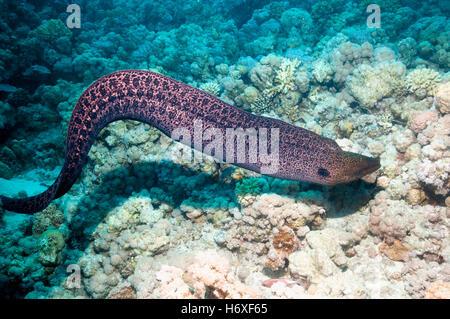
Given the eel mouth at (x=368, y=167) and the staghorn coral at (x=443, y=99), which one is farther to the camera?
the staghorn coral at (x=443, y=99)

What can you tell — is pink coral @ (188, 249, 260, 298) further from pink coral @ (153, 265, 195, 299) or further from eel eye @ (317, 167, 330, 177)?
eel eye @ (317, 167, 330, 177)

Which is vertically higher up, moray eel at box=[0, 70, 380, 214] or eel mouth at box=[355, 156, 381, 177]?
moray eel at box=[0, 70, 380, 214]

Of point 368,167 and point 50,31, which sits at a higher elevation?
point 50,31

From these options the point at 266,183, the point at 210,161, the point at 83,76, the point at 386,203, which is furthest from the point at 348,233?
the point at 83,76

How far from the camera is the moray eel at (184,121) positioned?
3621 millimetres

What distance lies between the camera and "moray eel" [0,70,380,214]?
3.62m

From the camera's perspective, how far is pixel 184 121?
4004 mm

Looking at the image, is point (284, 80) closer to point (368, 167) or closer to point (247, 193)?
point (368, 167)

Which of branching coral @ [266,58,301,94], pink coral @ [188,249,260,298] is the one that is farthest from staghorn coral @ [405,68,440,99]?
pink coral @ [188,249,260,298]

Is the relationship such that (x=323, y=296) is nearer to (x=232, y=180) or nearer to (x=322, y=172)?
(x=322, y=172)

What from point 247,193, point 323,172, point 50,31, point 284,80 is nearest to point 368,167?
point 323,172

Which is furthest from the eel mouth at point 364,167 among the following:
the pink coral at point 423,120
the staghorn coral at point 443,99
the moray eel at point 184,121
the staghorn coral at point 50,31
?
the staghorn coral at point 50,31

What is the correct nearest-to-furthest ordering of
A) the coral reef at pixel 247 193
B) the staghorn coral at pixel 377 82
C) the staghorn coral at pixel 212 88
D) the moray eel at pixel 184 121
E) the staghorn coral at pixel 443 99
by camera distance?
1. the coral reef at pixel 247 193
2. the moray eel at pixel 184 121
3. the staghorn coral at pixel 443 99
4. the staghorn coral at pixel 377 82
5. the staghorn coral at pixel 212 88

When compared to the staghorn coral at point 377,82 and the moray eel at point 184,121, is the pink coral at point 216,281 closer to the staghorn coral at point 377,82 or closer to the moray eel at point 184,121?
the moray eel at point 184,121
